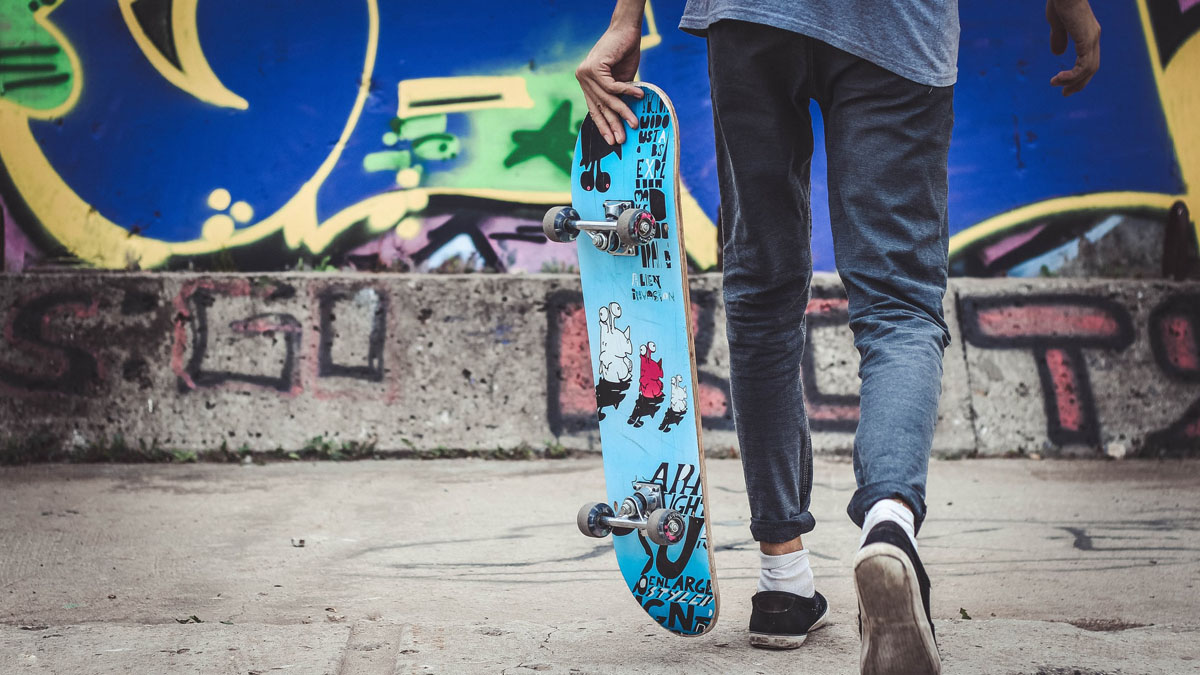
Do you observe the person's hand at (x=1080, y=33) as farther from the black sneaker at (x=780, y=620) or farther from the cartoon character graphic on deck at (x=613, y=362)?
the black sneaker at (x=780, y=620)

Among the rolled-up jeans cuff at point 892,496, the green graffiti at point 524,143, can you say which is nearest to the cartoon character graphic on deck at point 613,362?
the rolled-up jeans cuff at point 892,496

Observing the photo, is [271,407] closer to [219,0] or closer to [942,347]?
[219,0]

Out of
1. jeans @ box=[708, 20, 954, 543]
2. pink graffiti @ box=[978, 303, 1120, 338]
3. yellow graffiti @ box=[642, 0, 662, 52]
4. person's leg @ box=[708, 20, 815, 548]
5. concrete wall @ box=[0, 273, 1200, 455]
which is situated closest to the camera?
jeans @ box=[708, 20, 954, 543]

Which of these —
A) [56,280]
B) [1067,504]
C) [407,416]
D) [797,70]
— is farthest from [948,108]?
[56,280]

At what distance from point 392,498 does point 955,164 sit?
9.70ft

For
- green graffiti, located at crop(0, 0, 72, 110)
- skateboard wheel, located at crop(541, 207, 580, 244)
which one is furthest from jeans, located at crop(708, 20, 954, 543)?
green graffiti, located at crop(0, 0, 72, 110)

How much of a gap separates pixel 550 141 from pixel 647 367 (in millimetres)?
2808

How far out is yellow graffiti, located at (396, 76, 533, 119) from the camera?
15.4 ft

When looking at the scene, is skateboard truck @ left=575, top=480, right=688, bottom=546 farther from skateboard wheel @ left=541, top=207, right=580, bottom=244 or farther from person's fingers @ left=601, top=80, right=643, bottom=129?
person's fingers @ left=601, top=80, right=643, bottom=129

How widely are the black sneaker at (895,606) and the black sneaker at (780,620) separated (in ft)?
1.67

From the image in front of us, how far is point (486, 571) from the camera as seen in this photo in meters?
2.57

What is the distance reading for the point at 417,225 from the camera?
15.2 ft

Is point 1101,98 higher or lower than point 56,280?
higher

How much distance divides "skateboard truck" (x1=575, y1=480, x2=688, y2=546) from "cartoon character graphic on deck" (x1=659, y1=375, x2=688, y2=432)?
0.42 feet
